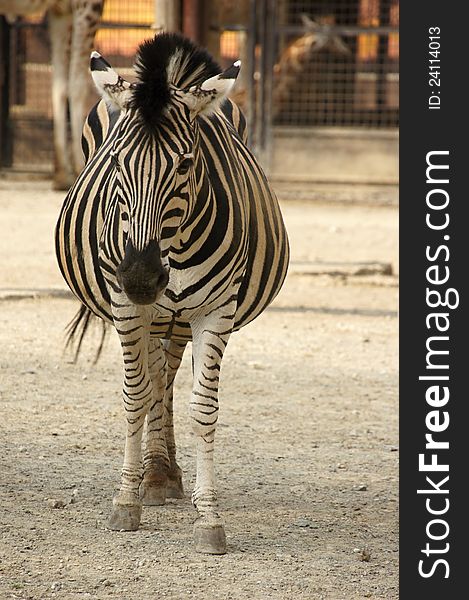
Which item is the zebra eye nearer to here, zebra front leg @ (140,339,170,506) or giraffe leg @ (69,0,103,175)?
zebra front leg @ (140,339,170,506)

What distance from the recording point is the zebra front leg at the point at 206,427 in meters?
4.12

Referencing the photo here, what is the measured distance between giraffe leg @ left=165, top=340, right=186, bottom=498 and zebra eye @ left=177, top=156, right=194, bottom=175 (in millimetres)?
1025

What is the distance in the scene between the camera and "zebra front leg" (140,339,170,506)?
465 centimetres

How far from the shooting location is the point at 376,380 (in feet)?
22.9

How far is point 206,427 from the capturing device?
165 inches

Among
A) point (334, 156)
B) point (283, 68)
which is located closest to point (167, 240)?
point (334, 156)

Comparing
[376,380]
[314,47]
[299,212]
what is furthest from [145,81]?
[314,47]

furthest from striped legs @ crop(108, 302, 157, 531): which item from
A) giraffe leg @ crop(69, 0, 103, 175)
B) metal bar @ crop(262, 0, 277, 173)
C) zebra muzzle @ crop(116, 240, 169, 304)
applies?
metal bar @ crop(262, 0, 277, 173)

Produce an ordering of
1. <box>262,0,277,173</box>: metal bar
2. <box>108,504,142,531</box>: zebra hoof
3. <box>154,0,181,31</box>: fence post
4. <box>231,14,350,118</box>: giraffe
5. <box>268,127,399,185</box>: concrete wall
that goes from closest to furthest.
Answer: <box>108,504,142,531</box>: zebra hoof, <box>154,0,181,31</box>: fence post, <box>262,0,277,173</box>: metal bar, <box>268,127,399,185</box>: concrete wall, <box>231,14,350,118</box>: giraffe

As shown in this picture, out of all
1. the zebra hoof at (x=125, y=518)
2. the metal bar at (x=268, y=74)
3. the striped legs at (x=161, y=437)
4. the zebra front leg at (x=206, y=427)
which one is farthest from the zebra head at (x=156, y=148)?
the metal bar at (x=268, y=74)

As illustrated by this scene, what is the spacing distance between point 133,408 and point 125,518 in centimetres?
38

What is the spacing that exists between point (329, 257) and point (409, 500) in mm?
7601

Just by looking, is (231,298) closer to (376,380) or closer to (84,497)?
(84,497)

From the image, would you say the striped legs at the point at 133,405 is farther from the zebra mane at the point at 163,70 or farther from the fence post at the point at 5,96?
the fence post at the point at 5,96
